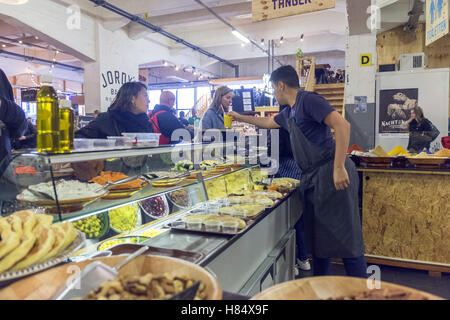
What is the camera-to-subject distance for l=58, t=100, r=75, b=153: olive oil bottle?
163 cm

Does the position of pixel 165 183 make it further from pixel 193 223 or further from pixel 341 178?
pixel 341 178

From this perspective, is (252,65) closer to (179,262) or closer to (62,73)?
(62,73)

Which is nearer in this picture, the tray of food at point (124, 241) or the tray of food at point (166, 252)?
the tray of food at point (166, 252)

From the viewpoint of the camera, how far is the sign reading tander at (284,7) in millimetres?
3129

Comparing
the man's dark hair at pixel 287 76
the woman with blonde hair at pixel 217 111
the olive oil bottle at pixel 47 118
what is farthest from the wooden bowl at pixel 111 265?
the woman with blonde hair at pixel 217 111

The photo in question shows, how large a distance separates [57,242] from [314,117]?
221cm

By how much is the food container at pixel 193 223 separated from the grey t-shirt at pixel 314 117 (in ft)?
4.42

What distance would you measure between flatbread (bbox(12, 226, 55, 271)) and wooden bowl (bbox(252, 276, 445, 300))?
2.08 feet

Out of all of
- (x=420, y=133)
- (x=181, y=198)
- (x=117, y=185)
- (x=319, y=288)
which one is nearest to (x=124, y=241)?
(x=117, y=185)

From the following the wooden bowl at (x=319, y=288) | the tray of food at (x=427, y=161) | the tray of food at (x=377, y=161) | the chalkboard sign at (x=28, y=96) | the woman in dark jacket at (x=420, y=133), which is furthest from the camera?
the chalkboard sign at (x=28, y=96)

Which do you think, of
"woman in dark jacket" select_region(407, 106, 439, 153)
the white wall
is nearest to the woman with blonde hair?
"woman in dark jacket" select_region(407, 106, 439, 153)

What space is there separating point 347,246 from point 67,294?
2.41m

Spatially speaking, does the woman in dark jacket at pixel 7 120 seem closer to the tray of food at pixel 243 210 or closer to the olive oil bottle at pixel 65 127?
the olive oil bottle at pixel 65 127
